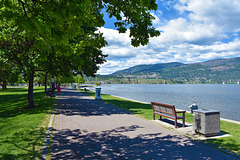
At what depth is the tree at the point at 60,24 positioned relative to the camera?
131 inches

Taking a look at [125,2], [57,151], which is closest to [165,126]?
[57,151]

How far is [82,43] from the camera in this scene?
7.52 metres

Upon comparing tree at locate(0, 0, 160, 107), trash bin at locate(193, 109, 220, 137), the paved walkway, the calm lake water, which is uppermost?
tree at locate(0, 0, 160, 107)

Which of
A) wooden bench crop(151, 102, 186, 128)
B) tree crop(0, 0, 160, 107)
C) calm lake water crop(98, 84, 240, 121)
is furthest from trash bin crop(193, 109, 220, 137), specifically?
calm lake water crop(98, 84, 240, 121)

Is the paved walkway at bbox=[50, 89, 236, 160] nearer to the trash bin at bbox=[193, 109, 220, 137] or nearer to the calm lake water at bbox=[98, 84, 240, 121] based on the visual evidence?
the trash bin at bbox=[193, 109, 220, 137]

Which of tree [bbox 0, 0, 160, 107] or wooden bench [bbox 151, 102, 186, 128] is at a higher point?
tree [bbox 0, 0, 160, 107]

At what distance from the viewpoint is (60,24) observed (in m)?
4.39

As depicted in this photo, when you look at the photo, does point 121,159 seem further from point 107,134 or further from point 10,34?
point 10,34

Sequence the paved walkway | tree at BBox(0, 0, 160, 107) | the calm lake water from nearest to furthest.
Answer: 1. tree at BBox(0, 0, 160, 107)
2. the paved walkway
3. the calm lake water

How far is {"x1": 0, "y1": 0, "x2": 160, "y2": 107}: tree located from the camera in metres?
3.33

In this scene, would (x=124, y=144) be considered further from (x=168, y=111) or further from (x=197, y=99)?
(x=197, y=99)

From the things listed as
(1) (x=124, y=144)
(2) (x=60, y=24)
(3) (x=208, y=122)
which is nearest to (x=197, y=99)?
(3) (x=208, y=122)

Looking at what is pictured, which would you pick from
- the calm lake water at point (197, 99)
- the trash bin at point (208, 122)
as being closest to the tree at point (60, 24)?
the trash bin at point (208, 122)

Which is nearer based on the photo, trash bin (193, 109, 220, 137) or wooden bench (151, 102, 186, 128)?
trash bin (193, 109, 220, 137)
